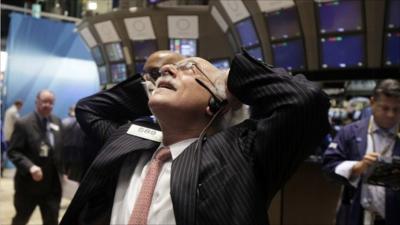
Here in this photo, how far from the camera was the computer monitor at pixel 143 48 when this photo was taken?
6713 millimetres

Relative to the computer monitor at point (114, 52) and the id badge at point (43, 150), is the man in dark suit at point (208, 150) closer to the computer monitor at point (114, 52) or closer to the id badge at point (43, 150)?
the id badge at point (43, 150)

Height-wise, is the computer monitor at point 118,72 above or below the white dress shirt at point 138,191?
below

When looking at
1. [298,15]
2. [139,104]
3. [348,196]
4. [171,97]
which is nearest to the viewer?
[171,97]

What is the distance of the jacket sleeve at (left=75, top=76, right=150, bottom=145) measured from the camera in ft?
6.35

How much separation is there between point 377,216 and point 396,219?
13cm

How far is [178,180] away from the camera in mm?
1330

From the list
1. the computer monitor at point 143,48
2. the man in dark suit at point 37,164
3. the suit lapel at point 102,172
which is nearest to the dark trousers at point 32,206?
the man in dark suit at point 37,164

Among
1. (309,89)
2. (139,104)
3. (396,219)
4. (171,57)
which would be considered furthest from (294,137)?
(396,219)

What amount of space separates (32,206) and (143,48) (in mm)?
3368

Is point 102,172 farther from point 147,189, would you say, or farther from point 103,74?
point 103,74

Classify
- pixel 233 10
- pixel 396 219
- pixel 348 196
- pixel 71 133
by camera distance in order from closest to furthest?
pixel 396 219 < pixel 348 196 < pixel 71 133 < pixel 233 10

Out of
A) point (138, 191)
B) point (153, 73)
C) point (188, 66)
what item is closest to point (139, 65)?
point (153, 73)

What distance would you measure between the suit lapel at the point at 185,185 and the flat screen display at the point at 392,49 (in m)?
3.19

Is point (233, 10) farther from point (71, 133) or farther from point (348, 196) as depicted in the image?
point (348, 196)
